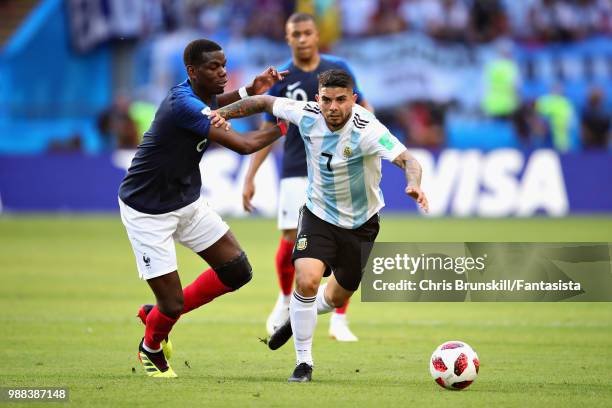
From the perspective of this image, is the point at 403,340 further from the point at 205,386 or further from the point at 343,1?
the point at 343,1

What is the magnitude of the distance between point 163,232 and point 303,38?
303 cm

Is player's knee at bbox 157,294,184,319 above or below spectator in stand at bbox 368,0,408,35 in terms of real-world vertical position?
above

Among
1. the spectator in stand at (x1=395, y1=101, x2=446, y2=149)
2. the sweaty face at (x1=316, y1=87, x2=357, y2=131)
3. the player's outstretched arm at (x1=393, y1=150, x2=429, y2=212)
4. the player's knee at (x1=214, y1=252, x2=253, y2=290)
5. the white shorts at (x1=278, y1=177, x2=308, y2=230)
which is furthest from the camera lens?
the spectator in stand at (x1=395, y1=101, x2=446, y2=149)

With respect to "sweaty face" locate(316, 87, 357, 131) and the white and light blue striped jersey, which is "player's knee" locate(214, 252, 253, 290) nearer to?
the white and light blue striped jersey

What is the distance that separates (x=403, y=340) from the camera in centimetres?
977

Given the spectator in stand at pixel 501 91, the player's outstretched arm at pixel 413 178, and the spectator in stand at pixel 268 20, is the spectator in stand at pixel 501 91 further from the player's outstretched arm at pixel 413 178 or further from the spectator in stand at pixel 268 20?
the player's outstretched arm at pixel 413 178

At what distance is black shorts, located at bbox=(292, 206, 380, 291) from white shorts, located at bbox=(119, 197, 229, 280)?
66 centimetres

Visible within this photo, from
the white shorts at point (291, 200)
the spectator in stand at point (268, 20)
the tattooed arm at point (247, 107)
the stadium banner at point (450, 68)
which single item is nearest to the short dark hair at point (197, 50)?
the tattooed arm at point (247, 107)

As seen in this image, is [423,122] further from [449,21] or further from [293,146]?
[293,146]

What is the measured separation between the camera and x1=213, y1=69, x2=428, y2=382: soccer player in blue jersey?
7.58m

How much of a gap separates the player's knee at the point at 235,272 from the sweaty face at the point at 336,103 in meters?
1.21

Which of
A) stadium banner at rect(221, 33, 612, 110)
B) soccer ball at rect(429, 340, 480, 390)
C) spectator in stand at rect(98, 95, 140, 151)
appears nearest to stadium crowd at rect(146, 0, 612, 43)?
stadium banner at rect(221, 33, 612, 110)

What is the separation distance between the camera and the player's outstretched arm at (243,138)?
7.42m

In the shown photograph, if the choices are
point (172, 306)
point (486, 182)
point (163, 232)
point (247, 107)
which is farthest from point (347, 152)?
point (486, 182)
